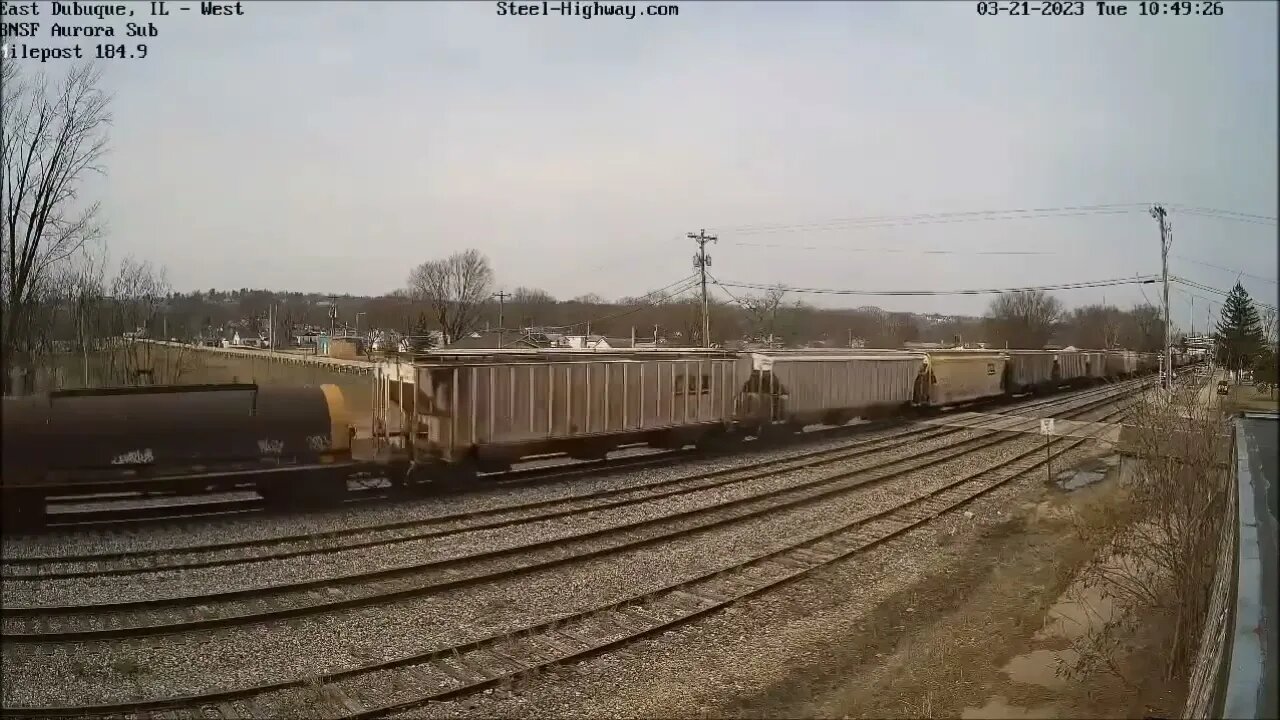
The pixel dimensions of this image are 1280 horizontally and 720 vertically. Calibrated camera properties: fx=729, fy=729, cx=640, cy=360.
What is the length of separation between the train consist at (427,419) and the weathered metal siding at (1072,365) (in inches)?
730

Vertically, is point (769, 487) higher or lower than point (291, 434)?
lower

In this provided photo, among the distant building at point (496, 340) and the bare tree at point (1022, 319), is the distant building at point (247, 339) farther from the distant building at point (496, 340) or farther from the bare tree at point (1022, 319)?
the bare tree at point (1022, 319)

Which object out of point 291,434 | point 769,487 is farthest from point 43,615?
point 769,487

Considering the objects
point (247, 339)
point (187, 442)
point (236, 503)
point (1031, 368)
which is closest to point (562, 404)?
point (236, 503)

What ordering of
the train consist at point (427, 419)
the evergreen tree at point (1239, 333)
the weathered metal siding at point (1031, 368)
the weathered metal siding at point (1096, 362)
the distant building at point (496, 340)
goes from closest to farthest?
the evergreen tree at point (1239, 333)
the train consist at point (427, 419)
the distant building at point (496, 340)
the weathered metal siding at point (1031, 368)
the weathered metal siding at point (1096, 362)

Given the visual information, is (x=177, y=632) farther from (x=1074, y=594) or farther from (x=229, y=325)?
(x=229, y=325)

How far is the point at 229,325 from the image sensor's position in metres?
24.4

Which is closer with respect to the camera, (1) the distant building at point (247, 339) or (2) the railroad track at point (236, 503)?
(2) the railroad track at point (236, 503)

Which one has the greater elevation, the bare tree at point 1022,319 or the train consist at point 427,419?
the bare tree at point 1022,319

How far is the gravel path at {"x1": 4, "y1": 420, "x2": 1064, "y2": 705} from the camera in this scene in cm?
636

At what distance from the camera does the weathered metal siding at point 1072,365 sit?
126 ft

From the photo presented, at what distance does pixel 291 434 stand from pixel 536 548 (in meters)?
5.02

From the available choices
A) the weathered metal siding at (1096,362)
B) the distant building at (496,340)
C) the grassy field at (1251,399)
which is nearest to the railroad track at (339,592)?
the grassy field at (1251,399)

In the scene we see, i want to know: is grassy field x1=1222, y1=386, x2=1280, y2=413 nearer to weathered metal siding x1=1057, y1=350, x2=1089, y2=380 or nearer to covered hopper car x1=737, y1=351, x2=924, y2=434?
covered hopper car x1=737, y1=351, x2=924, y2=434
